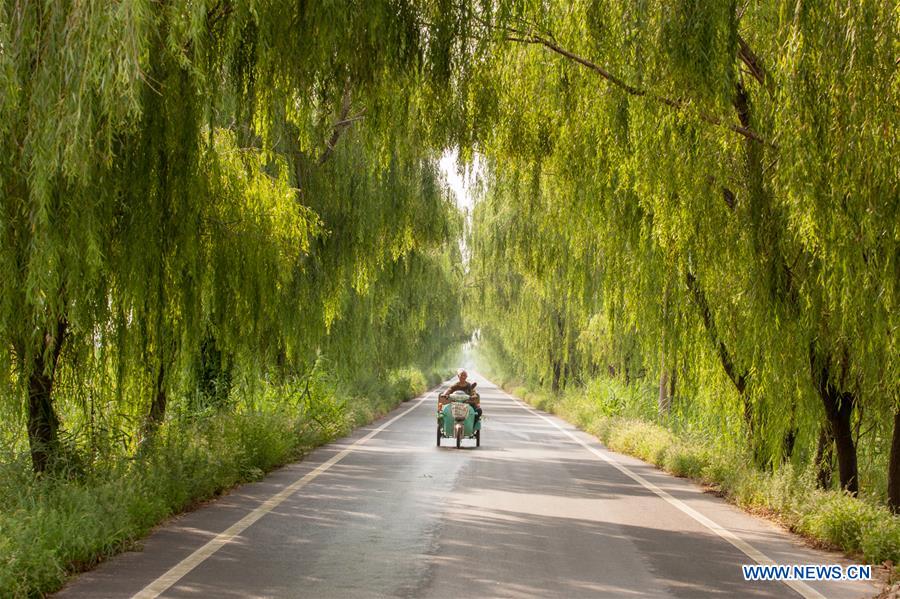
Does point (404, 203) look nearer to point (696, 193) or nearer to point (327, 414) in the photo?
point (327, 414)

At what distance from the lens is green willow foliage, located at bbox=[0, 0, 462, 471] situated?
21.1 feet

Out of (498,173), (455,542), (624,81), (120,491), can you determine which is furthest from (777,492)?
(120,491)

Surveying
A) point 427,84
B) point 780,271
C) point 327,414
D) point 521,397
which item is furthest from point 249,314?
point 521,397

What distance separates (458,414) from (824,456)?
8.92 metres

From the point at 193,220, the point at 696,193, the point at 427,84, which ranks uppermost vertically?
the point at 427,84

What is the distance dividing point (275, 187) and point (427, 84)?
3203mm

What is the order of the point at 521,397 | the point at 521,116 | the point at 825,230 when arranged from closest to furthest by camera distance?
the point at 825,230, the point at 521,116, the point at 521,397

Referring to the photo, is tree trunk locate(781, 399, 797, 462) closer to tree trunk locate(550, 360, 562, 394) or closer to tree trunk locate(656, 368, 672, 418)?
tree trunk locate(656, 368, 672, 418)

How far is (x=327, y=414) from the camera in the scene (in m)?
20.3

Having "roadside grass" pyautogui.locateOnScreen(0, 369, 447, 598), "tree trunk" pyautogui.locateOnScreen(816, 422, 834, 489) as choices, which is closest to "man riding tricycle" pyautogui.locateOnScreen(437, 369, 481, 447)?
"roadside grass" pyautogui.locateOnScreen(0, 369, 447, 598)

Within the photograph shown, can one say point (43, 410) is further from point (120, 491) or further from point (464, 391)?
point (464, 391)

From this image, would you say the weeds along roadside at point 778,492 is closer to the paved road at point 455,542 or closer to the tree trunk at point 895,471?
the paved road at point 455,542

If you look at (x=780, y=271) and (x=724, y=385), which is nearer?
(x=780, y=271)

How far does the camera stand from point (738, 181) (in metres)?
9.48
